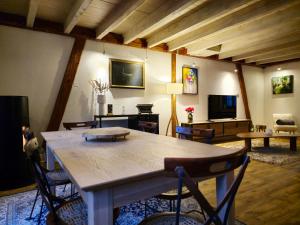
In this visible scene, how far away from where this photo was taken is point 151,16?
144 inches

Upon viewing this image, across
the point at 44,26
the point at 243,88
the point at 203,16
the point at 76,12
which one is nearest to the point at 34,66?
the point at 44,26

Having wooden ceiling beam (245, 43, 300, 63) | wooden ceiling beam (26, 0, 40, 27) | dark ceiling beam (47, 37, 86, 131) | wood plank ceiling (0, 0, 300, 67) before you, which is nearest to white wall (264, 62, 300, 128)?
wooden ceiling beam (245, 43, 300, 63)

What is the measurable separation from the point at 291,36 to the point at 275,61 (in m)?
2.92

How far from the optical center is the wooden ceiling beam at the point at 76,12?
9.46ft

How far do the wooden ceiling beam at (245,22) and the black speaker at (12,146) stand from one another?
3576 mm

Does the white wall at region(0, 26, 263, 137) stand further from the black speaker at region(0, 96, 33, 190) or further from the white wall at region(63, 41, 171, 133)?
the black speaker at region(0, 96, 33, 190)

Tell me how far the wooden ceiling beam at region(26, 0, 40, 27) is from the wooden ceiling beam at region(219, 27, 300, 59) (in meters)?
3.95

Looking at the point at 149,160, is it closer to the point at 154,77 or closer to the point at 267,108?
the point at 154,77

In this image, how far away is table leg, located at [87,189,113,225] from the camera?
2.62 ft

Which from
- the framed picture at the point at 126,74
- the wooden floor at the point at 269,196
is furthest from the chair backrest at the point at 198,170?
the framed picture at the point at 126,74

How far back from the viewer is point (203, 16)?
3441 mm

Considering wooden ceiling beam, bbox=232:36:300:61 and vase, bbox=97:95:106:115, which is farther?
wooden ceiling beam, bbox=232:36:300:61

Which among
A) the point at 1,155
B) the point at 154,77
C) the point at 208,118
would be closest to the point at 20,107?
the point at 1,155

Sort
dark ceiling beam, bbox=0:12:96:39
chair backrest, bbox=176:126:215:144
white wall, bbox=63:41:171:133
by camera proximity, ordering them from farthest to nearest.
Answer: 1. white wall, bbox=63:41:171:133
2. dark ceiling beam, bbox=0:12:96:39
3. chair backrest, bbox=176:126:215:144
